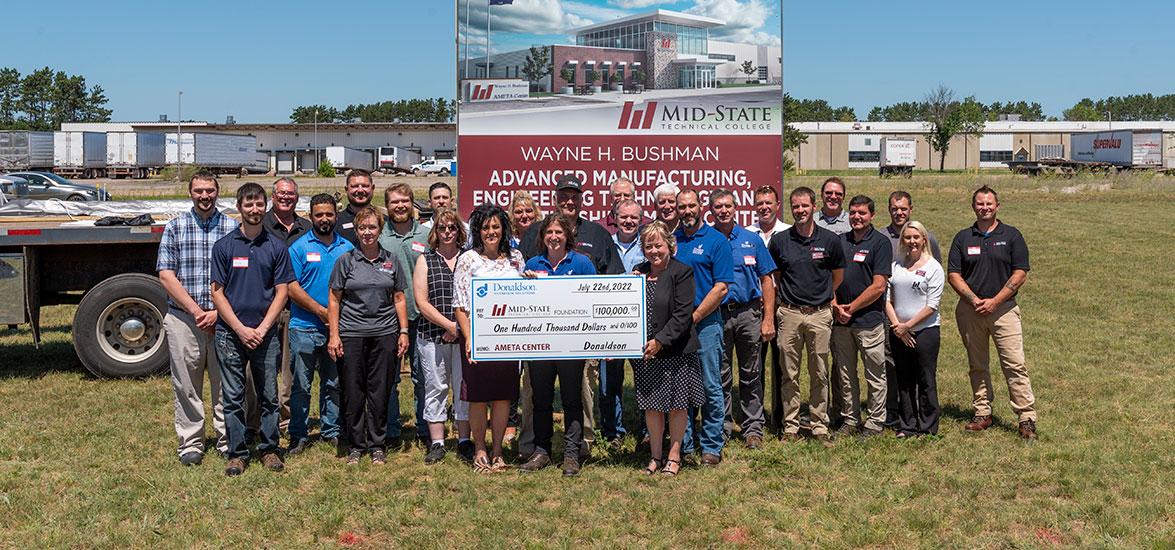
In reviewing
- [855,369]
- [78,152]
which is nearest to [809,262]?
[855,369]

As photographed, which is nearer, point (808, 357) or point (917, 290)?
point (917, 290)

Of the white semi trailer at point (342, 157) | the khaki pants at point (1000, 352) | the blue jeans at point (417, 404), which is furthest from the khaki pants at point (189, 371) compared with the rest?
the white semi trailer at point (342, 157)

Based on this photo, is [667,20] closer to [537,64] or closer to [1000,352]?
[537,64]

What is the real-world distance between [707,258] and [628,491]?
5.42ft

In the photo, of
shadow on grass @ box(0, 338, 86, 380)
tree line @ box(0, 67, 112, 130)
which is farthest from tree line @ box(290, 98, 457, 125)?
shadow on grass @ box(0, 338, 86, 380)

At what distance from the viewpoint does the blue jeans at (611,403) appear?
293 inches

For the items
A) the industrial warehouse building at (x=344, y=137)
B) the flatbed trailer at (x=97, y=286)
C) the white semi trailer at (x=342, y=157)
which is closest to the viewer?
the flatbed trailer at (x=97, y=286)

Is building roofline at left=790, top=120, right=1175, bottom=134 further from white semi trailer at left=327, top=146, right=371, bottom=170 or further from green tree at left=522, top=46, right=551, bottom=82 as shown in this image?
green tree at left=522, top=46, right=551, bottom=82

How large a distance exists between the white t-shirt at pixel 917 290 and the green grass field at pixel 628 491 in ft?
2.98

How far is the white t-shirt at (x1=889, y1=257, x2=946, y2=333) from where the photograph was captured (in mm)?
7391

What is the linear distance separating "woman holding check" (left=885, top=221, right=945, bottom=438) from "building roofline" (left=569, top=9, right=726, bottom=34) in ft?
8.62

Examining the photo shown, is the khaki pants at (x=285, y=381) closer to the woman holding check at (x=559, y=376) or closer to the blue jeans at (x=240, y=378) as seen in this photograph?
the blue jeans at (x=240, y=378)

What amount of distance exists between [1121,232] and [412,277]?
18795mm

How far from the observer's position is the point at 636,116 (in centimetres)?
908
